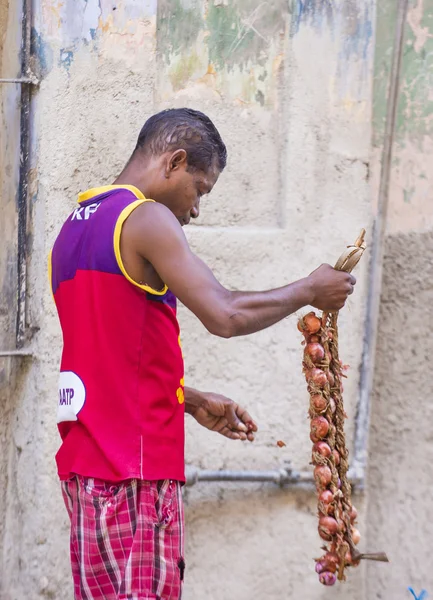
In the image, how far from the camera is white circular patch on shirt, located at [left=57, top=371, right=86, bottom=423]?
2.82m

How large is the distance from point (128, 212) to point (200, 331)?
1378mm

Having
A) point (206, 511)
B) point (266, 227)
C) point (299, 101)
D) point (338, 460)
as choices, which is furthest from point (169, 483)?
point (299, 101)

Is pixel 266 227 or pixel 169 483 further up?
pixel 266 227

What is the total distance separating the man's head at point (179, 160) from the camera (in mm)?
2967

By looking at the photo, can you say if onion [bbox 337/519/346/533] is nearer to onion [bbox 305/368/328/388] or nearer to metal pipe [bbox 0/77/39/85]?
onion [bbox 305/368/328/388]

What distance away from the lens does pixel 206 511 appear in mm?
4027

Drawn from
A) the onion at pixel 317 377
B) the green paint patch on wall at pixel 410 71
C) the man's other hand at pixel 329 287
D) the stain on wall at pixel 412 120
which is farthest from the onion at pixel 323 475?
the green paint patch on wall at pixel 410 71

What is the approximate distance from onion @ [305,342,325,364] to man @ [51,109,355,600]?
0.22m

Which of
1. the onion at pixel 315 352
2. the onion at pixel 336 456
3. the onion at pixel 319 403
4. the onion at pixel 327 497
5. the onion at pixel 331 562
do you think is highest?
the onion at pixel 315 352

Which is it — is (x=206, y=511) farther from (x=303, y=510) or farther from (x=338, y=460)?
(x=338, y=460)

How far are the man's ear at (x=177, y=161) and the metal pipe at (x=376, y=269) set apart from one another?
1.48 m

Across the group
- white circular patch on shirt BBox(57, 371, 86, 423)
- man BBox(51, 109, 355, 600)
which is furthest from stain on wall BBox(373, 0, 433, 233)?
white circular patch on shirt BBox(57, 371, 86, 423)

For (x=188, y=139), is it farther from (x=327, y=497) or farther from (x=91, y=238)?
(x=327, y=497)

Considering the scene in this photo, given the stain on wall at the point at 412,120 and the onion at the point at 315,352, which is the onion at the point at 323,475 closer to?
the onion at the point at 315,352
